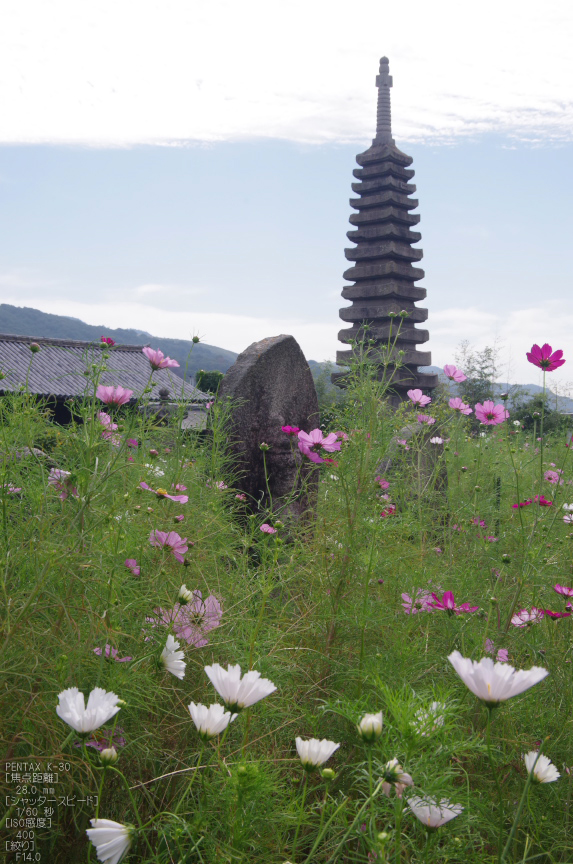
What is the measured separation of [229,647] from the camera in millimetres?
1923

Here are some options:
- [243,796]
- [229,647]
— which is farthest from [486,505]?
[243,796]

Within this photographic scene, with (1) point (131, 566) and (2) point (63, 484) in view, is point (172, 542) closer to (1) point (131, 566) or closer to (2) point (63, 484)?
(1) point (131, 566)

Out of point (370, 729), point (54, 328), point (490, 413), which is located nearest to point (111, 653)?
point (370, 729)

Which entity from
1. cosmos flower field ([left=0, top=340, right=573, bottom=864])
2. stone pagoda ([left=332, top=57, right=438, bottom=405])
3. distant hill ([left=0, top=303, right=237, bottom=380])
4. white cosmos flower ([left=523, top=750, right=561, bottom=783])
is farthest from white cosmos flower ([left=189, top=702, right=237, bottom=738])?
distant hill ([left=0, top=303, right=237, bottom=380])

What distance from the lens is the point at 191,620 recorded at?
1926 mm

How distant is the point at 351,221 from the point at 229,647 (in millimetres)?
13591

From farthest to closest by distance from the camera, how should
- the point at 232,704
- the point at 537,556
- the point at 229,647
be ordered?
the point at 537,556, the point at 229,647, the point at 232,704

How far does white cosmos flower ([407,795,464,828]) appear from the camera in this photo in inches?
45.4

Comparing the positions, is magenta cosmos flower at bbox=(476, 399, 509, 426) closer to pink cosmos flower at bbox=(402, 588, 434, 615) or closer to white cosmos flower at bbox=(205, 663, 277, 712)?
pink cosmos flower at bbox=(402, 588, 434, 615)

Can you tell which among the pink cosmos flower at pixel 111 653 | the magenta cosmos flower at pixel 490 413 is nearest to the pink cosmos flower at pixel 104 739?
the pink cosmos flower at pixel 111 653

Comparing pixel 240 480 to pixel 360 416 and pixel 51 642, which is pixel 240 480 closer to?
pixel 360 416

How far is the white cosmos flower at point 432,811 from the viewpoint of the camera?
1.15m

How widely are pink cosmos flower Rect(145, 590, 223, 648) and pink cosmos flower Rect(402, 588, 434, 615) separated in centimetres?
68

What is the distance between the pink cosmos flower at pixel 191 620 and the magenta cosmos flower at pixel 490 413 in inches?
96.0
